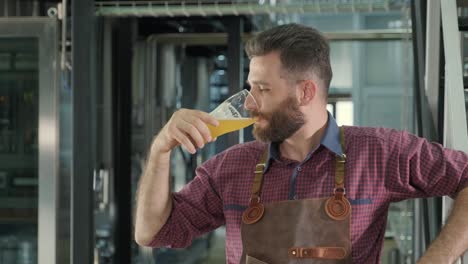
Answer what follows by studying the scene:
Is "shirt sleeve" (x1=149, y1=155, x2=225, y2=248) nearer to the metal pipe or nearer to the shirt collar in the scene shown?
the shirt collar

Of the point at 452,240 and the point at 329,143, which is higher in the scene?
the point at 329,143

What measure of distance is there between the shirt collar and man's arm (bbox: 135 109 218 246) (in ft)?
0.98

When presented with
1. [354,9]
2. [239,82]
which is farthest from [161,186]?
[239,82]

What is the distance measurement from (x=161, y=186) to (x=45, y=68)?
1.89 metres

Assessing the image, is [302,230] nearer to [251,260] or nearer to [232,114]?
[251,260]

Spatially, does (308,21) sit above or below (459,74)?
above

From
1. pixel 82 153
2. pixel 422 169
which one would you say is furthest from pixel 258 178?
pixel 82 153

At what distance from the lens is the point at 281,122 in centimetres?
193

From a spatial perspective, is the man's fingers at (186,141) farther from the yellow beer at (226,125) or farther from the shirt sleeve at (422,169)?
the shirt sleeve at (422,169)

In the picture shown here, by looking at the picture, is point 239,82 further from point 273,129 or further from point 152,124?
point 273,129

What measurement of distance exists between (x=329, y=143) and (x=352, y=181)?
12cm

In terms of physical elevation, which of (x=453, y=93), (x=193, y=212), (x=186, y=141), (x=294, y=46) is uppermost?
(x=294, y=46)

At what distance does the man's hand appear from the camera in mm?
1713

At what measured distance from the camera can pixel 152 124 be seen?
16.0 ft
